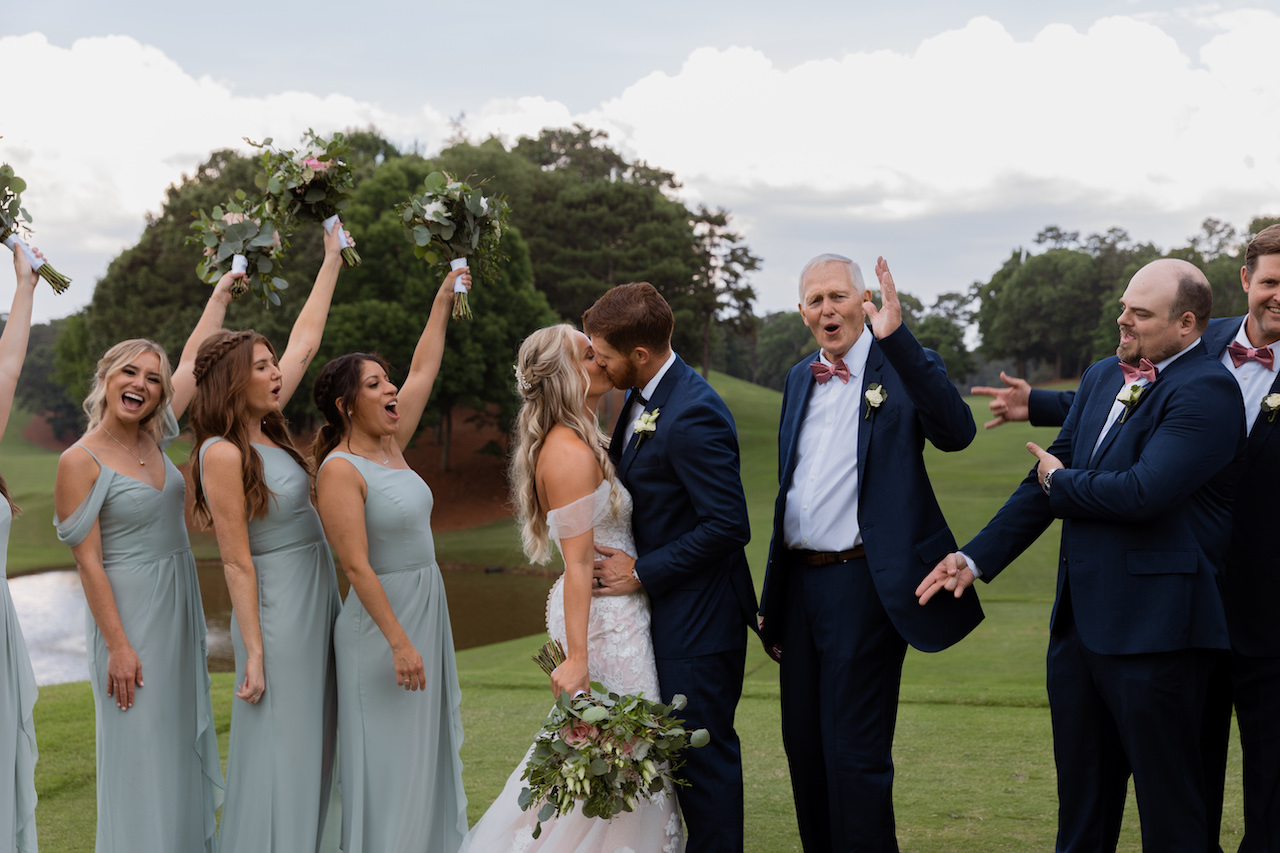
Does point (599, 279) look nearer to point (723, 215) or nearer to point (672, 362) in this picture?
point (723, 215)

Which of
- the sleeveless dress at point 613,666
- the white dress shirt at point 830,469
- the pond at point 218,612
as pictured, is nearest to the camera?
the sleeveless dress at point 613,666

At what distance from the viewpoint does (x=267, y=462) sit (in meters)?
4.46

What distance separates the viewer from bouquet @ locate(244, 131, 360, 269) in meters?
5.41

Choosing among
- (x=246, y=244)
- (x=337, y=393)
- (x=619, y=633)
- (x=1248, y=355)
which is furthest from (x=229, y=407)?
(x=1248, y=355)

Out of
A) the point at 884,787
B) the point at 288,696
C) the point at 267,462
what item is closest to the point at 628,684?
the point at 884,787

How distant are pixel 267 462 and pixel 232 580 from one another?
1.76ft

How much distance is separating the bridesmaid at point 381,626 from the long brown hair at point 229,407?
28cm

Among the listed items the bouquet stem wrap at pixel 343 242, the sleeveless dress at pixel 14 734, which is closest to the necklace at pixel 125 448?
the sleeveless dress at pixel 14 734

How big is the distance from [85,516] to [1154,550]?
172 inches

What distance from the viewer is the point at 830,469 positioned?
424cm

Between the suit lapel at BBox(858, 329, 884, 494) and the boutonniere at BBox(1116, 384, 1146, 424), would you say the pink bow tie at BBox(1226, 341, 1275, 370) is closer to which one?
the boutonniere at BBox(1116, 384, 1146, 424)

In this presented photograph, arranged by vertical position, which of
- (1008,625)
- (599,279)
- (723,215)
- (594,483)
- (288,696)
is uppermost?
(723,215)

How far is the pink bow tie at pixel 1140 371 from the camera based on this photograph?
386 centimetres

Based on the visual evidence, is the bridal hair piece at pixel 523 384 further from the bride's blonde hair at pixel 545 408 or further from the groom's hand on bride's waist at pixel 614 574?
the groom's hand on bride's waist at pixel 614 574
